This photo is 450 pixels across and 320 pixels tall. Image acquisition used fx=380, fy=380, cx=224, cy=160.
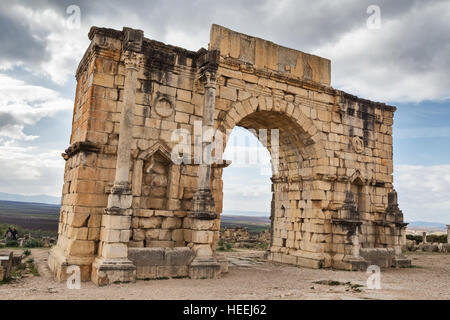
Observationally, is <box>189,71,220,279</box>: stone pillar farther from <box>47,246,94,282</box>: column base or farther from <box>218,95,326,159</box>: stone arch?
<box>47,246,94,282</box>: column base

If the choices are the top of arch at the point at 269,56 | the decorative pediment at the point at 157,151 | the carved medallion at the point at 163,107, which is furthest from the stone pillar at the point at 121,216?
the top of arch at the point at 269,56

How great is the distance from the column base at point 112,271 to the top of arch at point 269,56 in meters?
5.89

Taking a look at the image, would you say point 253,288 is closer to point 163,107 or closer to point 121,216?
point 121,216

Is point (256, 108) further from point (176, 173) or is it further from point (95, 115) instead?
point (95, 115)

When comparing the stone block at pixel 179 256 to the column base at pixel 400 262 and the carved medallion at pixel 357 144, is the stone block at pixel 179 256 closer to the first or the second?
the carved medallion at pixel 357 144

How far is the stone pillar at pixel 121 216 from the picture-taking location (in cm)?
738

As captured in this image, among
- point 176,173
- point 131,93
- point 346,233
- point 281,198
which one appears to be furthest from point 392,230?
point 131,93

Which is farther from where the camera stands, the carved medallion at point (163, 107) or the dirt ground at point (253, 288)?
the carved medallion at point (163, 107)

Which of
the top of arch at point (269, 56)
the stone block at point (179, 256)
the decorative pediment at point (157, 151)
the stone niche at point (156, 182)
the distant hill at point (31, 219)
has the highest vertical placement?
the top of arch at point (269, 56)

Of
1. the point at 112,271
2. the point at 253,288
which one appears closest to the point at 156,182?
the point at 112,271

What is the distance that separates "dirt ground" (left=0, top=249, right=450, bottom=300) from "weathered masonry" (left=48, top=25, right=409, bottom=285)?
1.65 feet

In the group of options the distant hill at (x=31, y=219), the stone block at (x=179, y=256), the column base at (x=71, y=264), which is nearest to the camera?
the column base at (x=71, y=264)

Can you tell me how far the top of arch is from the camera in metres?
10.3
